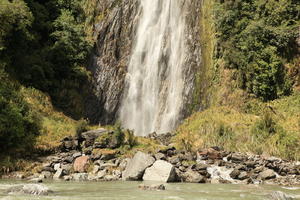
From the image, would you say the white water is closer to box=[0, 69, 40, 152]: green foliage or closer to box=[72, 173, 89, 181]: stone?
box=[0, 69, 40, 152]: green foliage

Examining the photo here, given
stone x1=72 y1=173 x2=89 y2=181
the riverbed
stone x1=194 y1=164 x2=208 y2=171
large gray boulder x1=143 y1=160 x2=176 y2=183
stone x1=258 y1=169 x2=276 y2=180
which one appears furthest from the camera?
stone x1=194 y1=164 x2=208 y2=171

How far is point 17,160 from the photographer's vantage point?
67.3 ft

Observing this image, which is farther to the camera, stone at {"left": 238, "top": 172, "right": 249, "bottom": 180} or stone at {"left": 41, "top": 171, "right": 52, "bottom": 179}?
stone at {"left": 238, "top": 172, "right": 249, "bottom": 180}

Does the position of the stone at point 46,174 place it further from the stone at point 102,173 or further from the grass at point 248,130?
the grass at point 248,130

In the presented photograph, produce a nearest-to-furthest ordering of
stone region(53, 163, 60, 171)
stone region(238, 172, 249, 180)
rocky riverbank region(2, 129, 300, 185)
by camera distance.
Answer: rocky riverbank region(2, 129, 300, 185)
stone region(238, 172, 249, 180)
stone region(53, 163, 60, 171)

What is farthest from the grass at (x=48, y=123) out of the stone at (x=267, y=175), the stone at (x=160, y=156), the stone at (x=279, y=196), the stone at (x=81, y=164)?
the stone at (x=279, y=196)

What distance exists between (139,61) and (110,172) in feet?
59.6

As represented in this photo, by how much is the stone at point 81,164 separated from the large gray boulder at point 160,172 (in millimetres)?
3553

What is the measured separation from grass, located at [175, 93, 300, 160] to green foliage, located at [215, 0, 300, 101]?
2392 millimetres

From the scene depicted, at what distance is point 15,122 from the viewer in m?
21.3

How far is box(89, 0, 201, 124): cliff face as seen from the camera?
34.8 metres

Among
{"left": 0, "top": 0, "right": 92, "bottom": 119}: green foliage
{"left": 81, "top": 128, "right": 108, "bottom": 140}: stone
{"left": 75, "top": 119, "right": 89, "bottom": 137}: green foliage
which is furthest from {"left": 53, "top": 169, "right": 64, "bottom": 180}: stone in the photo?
{"left": 0, "top": 0, "right": 92, "bottom": 119}: green foliage

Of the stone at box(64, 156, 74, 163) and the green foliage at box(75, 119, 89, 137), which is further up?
the green foliage at box(75, 119, 89, 137)

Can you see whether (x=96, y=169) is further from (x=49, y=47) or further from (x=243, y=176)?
(x=49, y=47)
